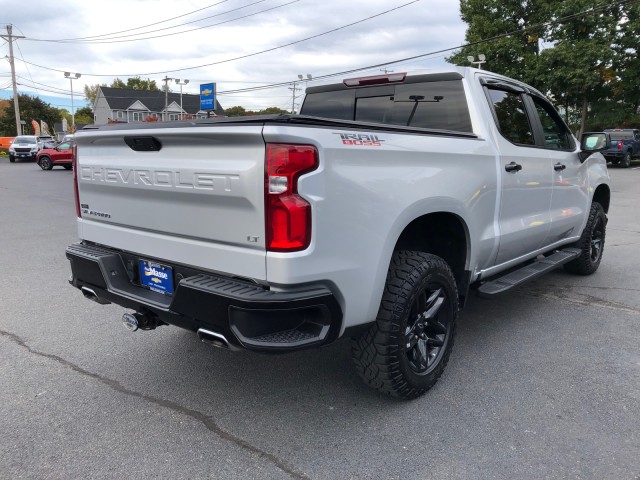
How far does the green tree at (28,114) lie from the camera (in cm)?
6662

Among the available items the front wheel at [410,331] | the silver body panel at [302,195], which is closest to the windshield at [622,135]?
the silver body panel at [302,195]

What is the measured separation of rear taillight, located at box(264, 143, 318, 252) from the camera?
2268mm

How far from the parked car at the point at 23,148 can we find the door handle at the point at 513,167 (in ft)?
116

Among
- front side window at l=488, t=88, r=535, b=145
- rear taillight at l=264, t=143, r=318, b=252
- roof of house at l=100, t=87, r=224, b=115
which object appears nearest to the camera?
rear taillight at l=264, t=143, r=318, b=252

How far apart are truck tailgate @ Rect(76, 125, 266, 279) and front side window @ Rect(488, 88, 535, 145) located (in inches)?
92.1

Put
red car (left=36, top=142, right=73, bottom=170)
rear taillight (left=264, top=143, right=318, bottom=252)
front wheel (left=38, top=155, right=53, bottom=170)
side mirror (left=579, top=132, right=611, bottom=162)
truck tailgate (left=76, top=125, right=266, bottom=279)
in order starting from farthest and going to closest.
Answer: front wheel (left=38, top=155, right=53, bottom=170) → red car (left=36, top=142, right=73, bottom=170) → side mirror (left=579, top=132, right=611, bottom=162) → truck tailgate (left=76, top=125, right=266, bottom=279) → rear taillight (left=264, top=143, right=318, bottom=252)

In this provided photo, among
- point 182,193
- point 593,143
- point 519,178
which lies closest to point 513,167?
point 519,178

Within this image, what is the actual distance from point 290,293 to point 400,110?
2.28 metres

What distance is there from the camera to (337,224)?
7.97 ft

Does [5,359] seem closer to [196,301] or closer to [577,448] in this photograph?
[196,301]

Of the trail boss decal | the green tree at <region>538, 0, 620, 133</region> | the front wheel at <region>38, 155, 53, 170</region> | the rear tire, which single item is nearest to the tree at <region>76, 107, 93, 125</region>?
the front wheel at <region>38, 155, 53, 170</region>

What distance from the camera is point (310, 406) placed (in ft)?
10.1

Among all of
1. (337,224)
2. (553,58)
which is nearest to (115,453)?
(337,224)

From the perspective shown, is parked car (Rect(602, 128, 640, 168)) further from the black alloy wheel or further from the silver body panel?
the black alloy wheel
